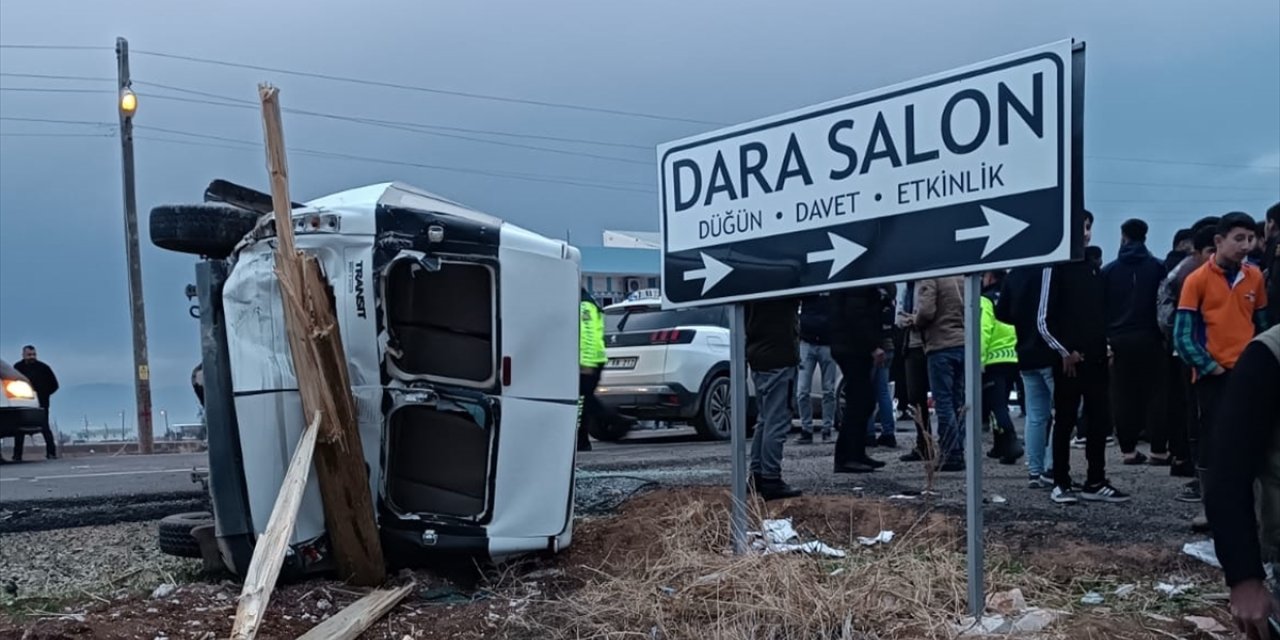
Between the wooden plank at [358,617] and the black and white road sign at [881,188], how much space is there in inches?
69.9

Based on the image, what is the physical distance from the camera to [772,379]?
6730 millimetres

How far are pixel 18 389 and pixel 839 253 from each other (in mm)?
11781

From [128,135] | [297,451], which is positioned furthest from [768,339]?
[128,135]

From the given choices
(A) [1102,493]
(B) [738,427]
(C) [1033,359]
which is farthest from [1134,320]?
(B) [738,427]

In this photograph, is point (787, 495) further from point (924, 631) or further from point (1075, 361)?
point (924, 631)

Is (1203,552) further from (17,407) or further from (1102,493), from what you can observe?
(17,407)

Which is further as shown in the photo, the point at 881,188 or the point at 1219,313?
the point at 1219,313

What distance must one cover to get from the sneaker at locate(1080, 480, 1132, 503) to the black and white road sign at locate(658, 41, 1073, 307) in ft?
10.9

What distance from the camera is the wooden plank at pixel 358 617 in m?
3.88

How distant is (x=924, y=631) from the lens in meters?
3.71

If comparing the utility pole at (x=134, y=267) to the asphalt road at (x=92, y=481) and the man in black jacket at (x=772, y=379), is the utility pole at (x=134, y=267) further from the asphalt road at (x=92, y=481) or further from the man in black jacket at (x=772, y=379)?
the man in black jacket at (x=772, y=379)

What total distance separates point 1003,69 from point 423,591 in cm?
315

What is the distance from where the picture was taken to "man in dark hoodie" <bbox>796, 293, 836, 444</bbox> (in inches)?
420

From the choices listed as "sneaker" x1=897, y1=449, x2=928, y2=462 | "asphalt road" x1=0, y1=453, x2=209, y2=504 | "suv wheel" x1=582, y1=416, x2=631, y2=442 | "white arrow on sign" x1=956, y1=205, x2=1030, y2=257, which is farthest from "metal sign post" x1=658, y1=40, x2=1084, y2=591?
"suv wheel" x1=582, y1=416, x2=631, y2=442
